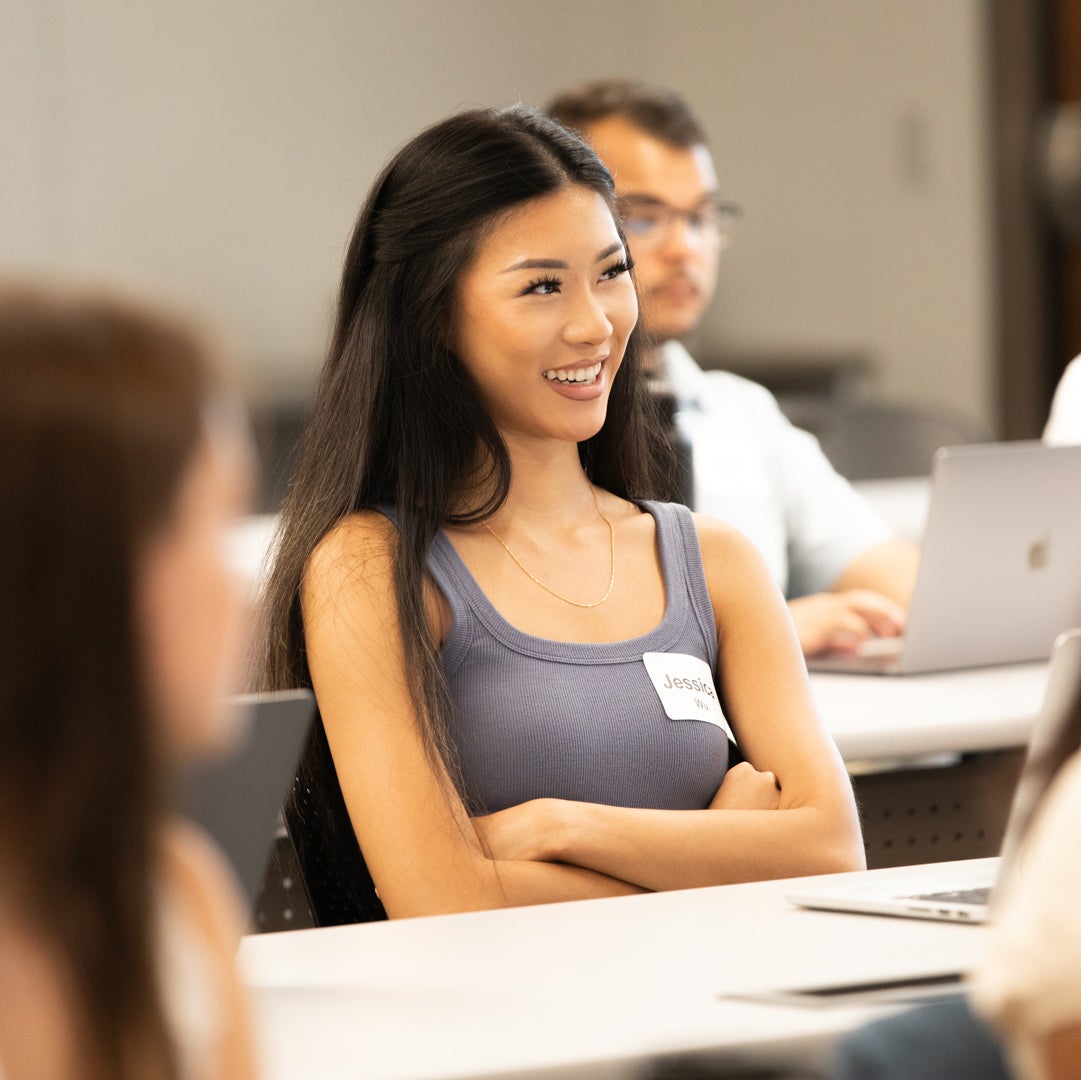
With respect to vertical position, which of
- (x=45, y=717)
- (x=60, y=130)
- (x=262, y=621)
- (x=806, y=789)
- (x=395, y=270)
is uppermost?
(x=60, y=130)

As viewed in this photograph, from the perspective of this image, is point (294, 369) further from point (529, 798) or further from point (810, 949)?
point (810, 949)

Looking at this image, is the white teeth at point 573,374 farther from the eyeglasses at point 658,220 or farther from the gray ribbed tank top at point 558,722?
the eyeglasses at point 658,220

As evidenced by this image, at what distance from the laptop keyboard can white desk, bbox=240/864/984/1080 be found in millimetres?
43

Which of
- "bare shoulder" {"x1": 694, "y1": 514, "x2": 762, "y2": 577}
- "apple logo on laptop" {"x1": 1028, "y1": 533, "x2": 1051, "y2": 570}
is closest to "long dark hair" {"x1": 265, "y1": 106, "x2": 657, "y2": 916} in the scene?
"bare shoulder" {"x1": 694, "y1": 514, "x2": 762, "y2": 577}

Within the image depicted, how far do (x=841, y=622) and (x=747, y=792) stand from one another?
95 cm

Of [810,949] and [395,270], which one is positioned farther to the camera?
[395,270]

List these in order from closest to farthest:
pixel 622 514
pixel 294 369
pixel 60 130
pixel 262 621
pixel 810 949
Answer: pixel 810 949
pixel 262 621
pixel 622 514
pixel 60 130
pixel 294 369

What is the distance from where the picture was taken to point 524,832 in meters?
1.64

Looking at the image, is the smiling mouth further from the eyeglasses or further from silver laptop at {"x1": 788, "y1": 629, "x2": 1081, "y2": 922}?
the eyeglasses

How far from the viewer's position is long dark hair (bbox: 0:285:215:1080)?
0.66m

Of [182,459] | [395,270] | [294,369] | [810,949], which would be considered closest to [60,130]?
[294,369]

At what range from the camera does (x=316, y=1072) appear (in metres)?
1.05

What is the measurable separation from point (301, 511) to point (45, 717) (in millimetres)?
1195

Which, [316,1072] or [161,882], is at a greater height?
[161,882]
